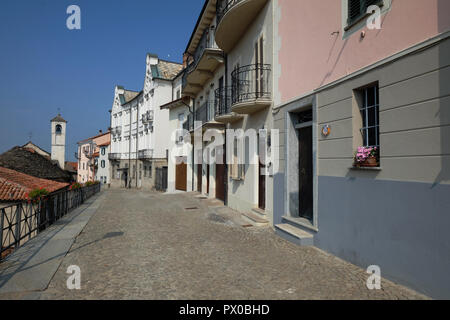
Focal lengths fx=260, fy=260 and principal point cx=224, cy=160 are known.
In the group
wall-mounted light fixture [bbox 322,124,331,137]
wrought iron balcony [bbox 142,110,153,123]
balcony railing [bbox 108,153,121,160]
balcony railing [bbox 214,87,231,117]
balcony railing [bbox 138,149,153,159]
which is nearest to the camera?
wall-mounted light fixture [bbox 322,124,331,137]

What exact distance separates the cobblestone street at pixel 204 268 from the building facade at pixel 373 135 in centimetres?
55

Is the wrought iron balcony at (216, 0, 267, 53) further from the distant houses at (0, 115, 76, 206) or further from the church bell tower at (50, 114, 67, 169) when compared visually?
the church bell tower at (50, 114, 67, 169)

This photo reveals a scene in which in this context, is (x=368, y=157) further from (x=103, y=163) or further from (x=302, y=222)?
(x=103, y=163)

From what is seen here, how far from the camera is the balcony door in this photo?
843cm

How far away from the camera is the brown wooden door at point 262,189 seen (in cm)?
885

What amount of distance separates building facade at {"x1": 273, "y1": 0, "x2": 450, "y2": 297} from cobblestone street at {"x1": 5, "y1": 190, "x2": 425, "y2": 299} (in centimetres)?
55

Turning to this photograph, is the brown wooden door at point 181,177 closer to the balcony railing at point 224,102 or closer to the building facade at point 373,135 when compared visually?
the balcony railing at point 224,102

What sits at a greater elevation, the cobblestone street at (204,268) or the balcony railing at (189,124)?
the balcony railing at (189,124)

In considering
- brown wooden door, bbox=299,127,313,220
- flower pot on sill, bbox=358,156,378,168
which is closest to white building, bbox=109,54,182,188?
brown wooden door, bbox=299,127,313,220

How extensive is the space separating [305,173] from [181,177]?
1515cm

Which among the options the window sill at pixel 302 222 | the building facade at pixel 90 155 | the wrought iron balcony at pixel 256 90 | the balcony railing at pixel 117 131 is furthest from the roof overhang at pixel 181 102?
the building facade at pixel 90 155

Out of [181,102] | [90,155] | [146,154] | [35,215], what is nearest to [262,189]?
[35,215]

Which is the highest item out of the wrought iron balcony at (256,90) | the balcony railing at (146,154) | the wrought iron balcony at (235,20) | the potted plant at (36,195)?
the wrought iron balcony at (235,20)
